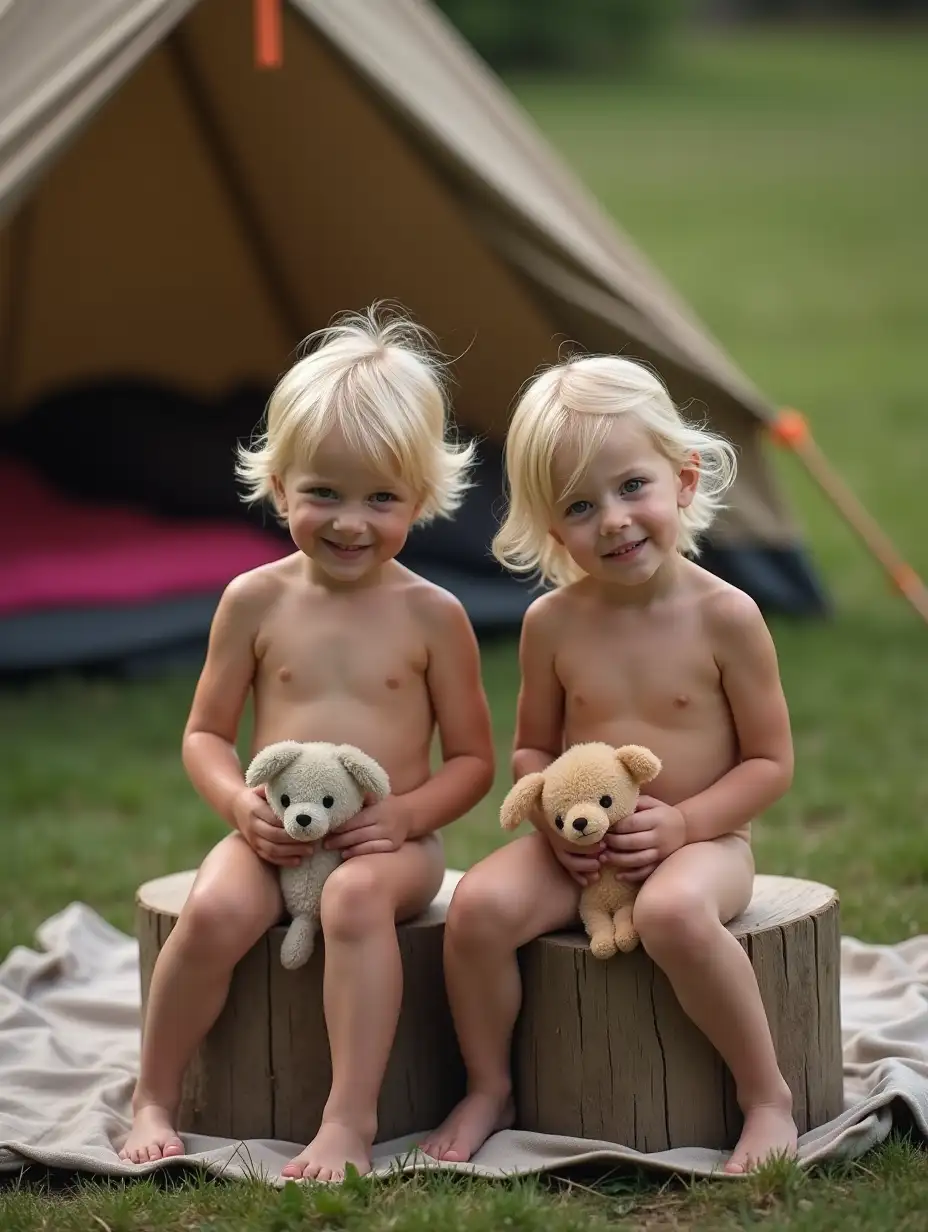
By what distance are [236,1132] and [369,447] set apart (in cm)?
110

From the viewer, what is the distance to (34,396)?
7488 millimetres

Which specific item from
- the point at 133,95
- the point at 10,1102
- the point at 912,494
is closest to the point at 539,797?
the point at 10,1102

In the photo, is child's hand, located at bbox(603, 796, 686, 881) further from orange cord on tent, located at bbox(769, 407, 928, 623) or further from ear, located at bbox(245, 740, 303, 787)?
orange cord on tent, located at bbox(769, 407, 928, 623)

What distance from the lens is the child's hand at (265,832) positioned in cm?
297

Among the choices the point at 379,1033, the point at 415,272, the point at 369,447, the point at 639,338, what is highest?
the point at 415,272

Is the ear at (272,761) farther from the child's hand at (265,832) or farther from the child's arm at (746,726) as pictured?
the child's arm at (746,726)

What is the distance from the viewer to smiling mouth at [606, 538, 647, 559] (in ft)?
9.71

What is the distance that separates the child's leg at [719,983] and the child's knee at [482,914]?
0.68ft

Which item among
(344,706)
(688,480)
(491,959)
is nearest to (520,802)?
(491,959)

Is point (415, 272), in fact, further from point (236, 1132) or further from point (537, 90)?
point (537, 90)

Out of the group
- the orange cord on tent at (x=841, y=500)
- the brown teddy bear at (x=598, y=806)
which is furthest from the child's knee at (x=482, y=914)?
the orange cord on tent at (x=841, y=500)

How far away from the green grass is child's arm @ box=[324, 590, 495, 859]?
0.57 meters

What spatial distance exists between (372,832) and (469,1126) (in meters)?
0.47

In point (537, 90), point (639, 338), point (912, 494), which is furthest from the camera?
point (537, 90)
